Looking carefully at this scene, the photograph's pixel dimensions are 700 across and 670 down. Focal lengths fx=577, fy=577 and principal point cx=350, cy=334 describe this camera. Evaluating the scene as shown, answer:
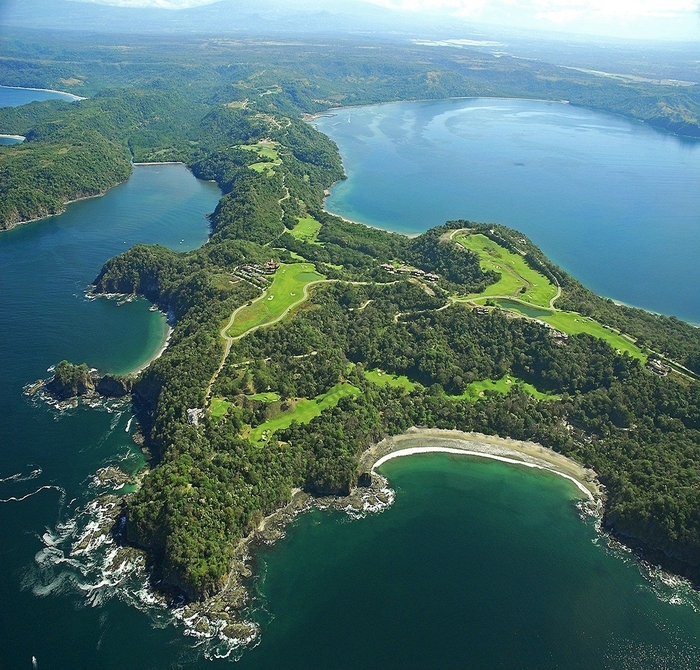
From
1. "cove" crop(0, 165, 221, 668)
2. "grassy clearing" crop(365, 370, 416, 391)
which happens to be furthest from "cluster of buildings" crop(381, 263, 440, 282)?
"cove" crop(0, 165, 221, 668)

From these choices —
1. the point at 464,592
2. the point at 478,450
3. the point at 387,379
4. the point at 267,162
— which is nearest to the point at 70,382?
the point at 387,379

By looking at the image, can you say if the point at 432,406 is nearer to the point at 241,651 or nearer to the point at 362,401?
the point at 362,401

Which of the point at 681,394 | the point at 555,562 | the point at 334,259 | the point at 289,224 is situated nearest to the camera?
the point at 555,562

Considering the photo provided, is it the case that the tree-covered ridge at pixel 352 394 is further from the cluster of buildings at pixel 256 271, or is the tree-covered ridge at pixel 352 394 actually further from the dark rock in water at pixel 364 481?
the dark rock in water at pixel 364 481

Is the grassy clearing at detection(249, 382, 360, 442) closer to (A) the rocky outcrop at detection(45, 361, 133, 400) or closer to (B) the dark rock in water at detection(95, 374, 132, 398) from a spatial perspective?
(B) the dark rock in water at detection(95, 374, 132, 398)

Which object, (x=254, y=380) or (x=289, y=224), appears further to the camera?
(x=289, y=224)

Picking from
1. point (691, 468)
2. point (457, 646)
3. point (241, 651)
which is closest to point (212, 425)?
point (241, 651)

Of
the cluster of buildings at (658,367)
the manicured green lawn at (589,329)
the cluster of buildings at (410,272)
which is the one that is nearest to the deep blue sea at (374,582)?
the cluster of buildings at (658,367)
